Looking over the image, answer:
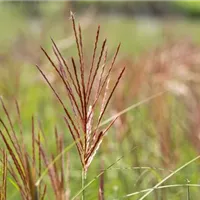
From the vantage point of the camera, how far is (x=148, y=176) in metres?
1.90

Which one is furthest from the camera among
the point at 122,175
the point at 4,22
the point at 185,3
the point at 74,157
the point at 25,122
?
the point at 185,3

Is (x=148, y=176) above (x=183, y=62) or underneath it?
underneath

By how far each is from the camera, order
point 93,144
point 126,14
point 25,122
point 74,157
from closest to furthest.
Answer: point 93,144
point 74,157
point 25,122
point 126,14

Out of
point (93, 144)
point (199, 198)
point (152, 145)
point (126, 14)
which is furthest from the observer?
point (126, 14)

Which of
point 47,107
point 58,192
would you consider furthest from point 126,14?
point 58,192

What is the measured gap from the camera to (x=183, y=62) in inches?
120

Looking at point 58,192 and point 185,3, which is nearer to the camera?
point 58,192

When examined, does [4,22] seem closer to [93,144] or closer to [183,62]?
[183,62]

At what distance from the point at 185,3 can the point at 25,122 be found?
22421mm

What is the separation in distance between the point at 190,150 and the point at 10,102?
2.86ft

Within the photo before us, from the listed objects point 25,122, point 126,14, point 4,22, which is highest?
point 126,14

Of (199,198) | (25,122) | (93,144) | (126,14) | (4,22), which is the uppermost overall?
(126,14)

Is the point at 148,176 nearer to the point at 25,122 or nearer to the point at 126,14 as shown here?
the point at 25,122

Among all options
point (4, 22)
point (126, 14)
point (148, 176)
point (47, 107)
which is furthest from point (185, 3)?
point (148, 176)
